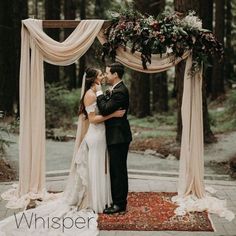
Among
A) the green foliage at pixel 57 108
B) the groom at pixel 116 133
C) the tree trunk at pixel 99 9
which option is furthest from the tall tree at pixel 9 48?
the groom at pixel 116 133

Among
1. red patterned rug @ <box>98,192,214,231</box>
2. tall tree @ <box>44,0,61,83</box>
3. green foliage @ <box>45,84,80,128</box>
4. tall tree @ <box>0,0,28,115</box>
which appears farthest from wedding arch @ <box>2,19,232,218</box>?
tall tree @ <box>44,0,61,83</box>

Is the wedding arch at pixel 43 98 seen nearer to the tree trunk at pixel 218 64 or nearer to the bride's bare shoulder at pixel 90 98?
the bride's bare shoulder at pixel 90 98

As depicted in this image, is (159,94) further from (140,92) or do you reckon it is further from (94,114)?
(94,114)

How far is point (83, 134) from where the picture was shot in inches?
330

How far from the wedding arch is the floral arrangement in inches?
6.9

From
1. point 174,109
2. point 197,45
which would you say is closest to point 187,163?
point 197,45

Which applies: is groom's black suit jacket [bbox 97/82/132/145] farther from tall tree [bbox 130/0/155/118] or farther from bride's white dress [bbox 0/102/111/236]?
tall tree [bbox 130/0/155/118]

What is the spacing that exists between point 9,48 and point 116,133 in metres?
11.6

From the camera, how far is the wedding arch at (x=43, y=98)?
28.5ft

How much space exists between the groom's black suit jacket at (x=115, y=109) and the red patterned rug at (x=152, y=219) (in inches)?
44.2

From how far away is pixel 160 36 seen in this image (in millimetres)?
8234

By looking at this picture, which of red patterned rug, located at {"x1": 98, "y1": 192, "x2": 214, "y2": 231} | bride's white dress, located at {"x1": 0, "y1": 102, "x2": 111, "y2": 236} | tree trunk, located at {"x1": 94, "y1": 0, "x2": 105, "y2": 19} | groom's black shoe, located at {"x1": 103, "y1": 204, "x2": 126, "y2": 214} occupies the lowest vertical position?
red patterned rug, located at {"x1": 98, "y1": 192, "x2": 214, "y2": 231}

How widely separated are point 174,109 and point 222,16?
5210 mm

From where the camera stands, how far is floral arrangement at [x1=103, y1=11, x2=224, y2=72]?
830 cm
